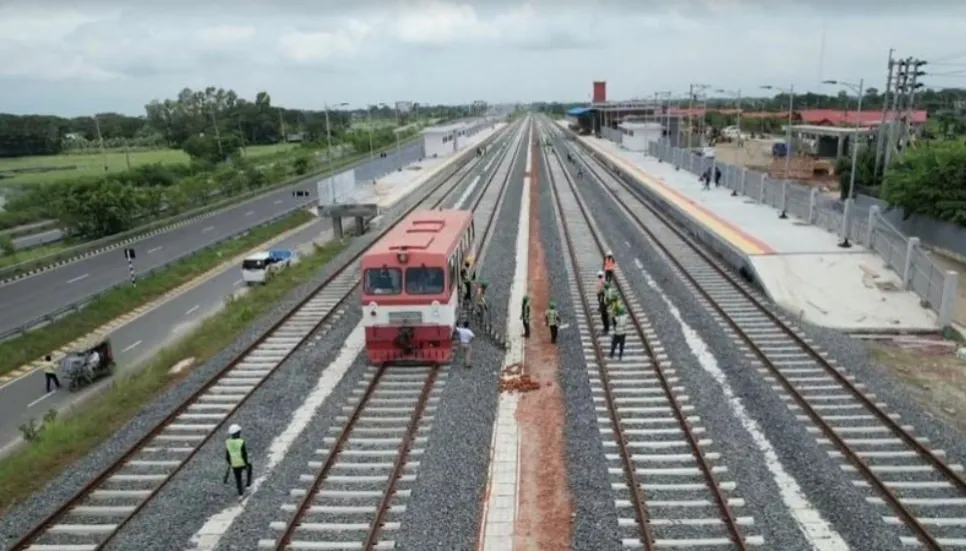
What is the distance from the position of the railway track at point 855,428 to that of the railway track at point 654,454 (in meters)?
2.10

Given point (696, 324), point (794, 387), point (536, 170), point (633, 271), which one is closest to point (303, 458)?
point (794, 387)

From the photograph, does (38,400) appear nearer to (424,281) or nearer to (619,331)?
(424,281)

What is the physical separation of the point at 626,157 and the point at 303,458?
6406 centimetres

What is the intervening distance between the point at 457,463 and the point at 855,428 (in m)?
7.38

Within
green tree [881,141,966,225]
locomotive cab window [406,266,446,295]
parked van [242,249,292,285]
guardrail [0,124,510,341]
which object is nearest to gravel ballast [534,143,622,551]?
locomotive cab window [406,266,446,295]

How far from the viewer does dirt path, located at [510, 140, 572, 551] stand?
1031cm

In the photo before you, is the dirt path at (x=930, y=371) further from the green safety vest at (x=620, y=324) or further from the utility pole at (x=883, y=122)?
the utility pole at (x=883, y=122)

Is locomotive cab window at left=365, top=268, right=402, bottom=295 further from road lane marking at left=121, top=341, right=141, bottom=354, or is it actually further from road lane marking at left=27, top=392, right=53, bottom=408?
road lane marking at left=121, top=341, right=141, bottom=354

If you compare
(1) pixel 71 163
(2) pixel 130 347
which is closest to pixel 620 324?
(2) pixel 130 347

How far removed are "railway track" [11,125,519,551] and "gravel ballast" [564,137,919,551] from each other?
9.50 metres

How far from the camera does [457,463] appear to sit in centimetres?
1223

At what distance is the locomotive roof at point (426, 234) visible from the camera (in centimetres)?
1681

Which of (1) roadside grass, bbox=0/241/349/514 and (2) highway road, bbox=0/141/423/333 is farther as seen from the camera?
(2) highway road, bbox=0/141/423/333

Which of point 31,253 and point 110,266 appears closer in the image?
point 110,266
